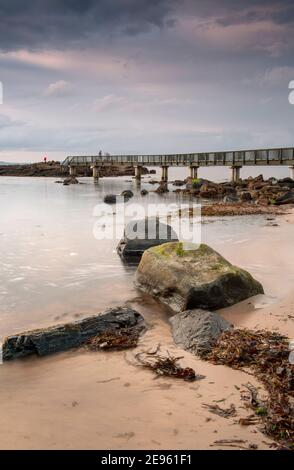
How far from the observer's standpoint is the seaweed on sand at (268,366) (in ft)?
12.9

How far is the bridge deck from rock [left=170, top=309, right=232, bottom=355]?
32.9 m

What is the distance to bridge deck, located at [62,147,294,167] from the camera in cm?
3762

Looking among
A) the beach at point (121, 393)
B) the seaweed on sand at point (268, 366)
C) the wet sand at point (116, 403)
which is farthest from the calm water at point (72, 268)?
the seaweed on sand at point (268, 366)

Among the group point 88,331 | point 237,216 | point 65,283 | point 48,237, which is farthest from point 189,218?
point 88,331

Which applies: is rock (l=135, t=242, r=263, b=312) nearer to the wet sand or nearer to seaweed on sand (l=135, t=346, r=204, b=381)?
the wet sand

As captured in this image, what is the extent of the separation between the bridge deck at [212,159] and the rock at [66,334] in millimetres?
33114

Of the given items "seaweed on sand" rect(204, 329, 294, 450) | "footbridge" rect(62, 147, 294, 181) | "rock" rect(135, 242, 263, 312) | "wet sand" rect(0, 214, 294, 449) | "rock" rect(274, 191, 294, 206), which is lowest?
"wet sand" rect(0, 214, 294, 449)

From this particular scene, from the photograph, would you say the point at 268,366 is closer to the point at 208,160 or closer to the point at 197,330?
the point at 197,330

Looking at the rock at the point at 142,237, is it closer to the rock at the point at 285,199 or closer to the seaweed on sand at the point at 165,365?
the seaweed on sand at the point at 165,365

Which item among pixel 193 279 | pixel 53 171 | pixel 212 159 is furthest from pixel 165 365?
pixel 53 171

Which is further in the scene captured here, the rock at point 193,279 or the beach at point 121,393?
the rock at point 193,279

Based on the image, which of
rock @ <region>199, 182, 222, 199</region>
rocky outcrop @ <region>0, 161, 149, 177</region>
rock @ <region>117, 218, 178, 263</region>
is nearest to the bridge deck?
rock @ <region>199, 182, 222, 199</region>
